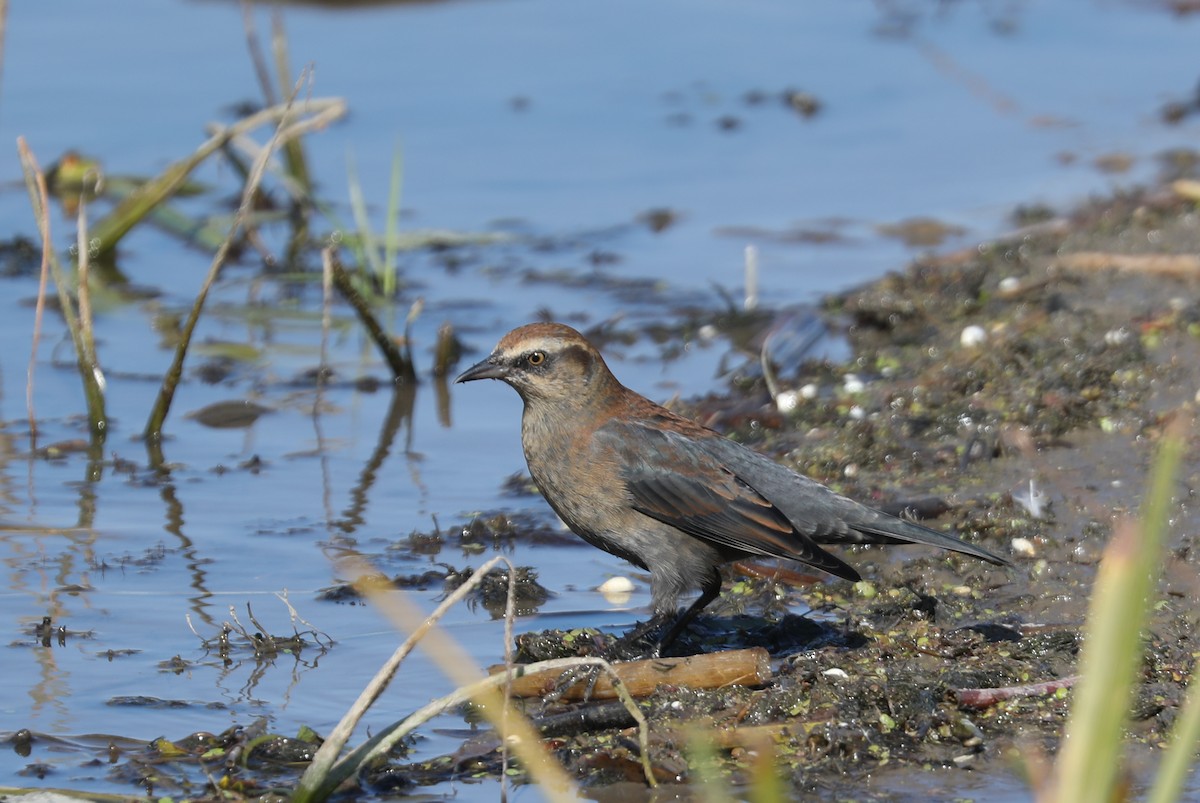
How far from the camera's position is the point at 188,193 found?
490 inches

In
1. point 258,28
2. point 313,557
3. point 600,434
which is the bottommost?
point 313,557

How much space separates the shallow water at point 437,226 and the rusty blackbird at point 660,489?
18.1 inches

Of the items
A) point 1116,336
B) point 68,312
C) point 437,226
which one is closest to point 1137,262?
point 1116,336

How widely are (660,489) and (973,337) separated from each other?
133 inches

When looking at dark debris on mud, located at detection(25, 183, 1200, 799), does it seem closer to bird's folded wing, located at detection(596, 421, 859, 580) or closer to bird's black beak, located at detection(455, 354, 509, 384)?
bird's folded wing, located at detection(596, 421, 859, 580)

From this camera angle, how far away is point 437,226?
→ 12062 mm

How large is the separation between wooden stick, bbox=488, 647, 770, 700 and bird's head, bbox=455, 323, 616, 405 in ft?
4.31

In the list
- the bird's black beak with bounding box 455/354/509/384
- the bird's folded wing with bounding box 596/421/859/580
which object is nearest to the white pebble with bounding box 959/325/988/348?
the bird's folded wing with bounding box 596/421/859/580

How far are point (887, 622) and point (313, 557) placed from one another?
7.90ft

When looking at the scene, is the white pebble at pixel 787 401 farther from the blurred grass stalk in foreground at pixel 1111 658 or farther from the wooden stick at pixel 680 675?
the blurred grass stalk in foreground at pixel 1111 658

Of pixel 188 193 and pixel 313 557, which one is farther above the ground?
pixel 188 193

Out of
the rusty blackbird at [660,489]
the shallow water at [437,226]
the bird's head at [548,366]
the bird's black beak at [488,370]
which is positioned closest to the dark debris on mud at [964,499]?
the rusty blackbird at [660,489]

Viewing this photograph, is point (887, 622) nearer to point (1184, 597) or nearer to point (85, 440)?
point (1184, 597)

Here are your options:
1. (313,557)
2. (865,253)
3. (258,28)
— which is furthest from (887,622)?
(258,28)
